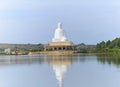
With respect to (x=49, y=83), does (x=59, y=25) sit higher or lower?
higher

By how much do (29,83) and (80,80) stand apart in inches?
102

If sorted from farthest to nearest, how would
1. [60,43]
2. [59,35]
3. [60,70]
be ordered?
[59,35] → [60,43] → [60,70]

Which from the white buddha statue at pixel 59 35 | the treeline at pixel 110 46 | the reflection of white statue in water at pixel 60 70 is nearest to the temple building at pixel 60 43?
the white buddha statue at pixel 59 35

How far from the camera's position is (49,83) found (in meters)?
18.4

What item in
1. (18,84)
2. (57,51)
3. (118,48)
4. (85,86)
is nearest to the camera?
(85,86)

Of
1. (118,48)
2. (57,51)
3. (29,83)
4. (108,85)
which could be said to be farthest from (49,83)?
(57,51)

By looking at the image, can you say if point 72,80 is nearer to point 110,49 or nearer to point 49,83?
point 49,83

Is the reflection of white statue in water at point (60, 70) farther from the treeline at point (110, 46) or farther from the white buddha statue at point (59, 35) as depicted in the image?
the white buddha statue at point (59, 35)

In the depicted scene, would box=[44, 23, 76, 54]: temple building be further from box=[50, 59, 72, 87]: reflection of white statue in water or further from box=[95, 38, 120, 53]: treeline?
box=[50, 59, 72, 87]: reflection of white statue in water

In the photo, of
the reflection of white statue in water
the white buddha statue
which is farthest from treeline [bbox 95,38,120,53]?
the reflection of white statue in water

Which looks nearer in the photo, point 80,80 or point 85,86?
point 85,86

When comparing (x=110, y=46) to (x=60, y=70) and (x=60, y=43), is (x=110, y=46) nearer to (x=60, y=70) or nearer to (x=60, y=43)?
(x=60, y=43)

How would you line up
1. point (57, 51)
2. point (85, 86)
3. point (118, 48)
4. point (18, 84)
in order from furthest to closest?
point (57, 51) → point (118, 48) → point (18, 84) → point (85, 86)

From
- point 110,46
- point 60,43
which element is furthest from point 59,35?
point 110,46
